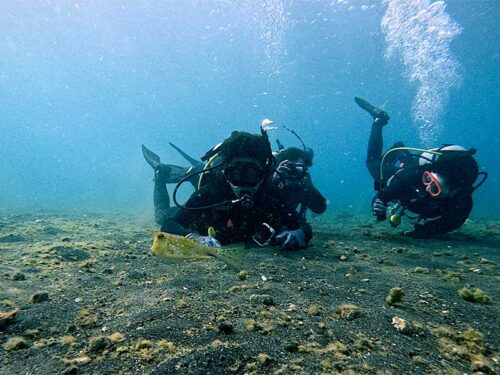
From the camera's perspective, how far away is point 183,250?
9.11ft

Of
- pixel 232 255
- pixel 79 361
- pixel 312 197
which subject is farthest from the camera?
pixel 312 197

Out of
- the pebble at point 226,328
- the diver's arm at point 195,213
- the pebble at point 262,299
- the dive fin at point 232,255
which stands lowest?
the pebble at point 226,328

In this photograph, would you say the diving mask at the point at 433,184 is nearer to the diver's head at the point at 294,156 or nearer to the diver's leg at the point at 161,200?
the diver's head at the point at 294,156

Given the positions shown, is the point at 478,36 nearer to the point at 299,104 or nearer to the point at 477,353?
the point at 477,353

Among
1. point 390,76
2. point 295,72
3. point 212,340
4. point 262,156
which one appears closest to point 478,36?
point 390,76

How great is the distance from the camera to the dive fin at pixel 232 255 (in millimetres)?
2921

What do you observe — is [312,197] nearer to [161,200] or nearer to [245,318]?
[161,200]

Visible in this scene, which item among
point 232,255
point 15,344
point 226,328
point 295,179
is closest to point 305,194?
point 295,179

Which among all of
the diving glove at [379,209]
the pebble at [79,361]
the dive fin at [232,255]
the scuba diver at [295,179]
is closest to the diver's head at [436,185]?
the diving glove at [379,209]

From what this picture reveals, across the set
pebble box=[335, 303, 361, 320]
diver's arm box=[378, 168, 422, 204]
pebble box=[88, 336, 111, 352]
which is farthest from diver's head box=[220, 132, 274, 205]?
diver's arm box=[378, 168, 422, 204]

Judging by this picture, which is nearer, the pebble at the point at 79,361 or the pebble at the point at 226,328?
the pebble at the point at 79,361

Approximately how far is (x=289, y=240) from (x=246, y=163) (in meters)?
1.60

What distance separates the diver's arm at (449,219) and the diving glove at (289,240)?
4204 millimetres

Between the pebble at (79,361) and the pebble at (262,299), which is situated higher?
the pebble at (262,299)
